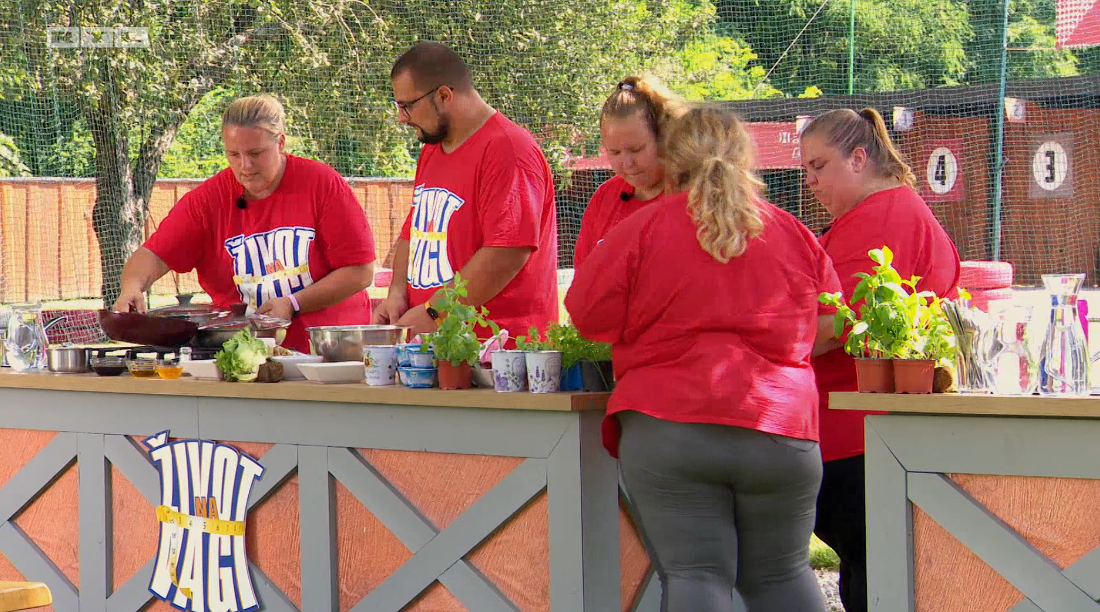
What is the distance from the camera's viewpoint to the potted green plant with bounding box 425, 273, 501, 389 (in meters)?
2.85

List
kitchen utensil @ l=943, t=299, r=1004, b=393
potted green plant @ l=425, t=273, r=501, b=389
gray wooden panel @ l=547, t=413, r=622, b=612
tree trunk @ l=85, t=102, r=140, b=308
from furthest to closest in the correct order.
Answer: tree trunk @ l=85, t=102, r=140, b=308 < potted green plant @ l=425, t=273, r=501, b=389 < gray wooden panel @ l=547, t=413, r=622, b=612 < kitchen utensil @ l=943, t=299, r=1004, b=393

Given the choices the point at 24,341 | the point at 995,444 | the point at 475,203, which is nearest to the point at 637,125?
the point at 475,203

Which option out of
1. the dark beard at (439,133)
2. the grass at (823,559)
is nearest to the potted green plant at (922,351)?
the dark beard at (439,133)

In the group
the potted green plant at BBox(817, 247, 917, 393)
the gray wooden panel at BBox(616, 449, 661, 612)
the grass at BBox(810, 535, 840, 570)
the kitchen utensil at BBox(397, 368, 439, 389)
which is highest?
the potted green plant at BBox(817, 247, 917, 393)

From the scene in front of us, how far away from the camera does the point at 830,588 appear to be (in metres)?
4.45

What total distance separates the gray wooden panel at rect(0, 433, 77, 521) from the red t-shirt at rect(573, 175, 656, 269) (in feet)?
4.73

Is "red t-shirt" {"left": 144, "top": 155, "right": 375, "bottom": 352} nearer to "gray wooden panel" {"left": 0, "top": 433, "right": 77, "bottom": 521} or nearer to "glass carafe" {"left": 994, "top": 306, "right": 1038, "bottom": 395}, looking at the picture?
"gray wooden panel" {"left": 0, "top": 433, "right": 77, "bottom": 521}

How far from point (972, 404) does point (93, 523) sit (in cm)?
226

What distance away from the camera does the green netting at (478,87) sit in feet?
33.6

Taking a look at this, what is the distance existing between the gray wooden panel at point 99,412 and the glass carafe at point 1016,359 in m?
1.92

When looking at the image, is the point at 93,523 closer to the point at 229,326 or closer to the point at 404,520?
the point at 229,326

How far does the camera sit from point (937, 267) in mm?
2930

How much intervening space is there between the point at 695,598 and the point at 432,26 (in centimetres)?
904

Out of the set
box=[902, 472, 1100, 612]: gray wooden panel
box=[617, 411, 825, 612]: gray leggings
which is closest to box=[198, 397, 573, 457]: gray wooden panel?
box=[617, 411, 825, 612]: gray leggings
